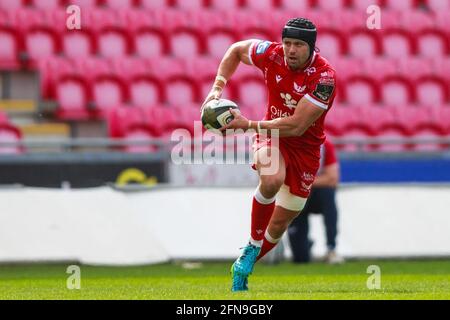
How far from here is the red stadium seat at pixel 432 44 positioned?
18.8 metres

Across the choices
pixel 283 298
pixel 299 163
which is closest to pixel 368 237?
pixel 299 163

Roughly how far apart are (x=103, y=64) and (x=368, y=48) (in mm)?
4352

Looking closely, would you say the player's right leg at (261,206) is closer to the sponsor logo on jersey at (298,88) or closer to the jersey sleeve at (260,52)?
the sponsor logo on jersey at (298,88)

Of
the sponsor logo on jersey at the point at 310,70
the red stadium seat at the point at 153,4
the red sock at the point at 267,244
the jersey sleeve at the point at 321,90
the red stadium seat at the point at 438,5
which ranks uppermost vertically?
the red stadium seat at the point at 153,4

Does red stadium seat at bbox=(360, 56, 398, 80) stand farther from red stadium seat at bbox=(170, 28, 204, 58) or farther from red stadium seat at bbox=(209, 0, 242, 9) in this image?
red stadium seat at bbox=(170, 28, 204, 58)

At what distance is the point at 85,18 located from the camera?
56.8ft

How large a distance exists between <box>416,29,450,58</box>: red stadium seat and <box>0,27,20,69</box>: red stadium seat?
6367mm

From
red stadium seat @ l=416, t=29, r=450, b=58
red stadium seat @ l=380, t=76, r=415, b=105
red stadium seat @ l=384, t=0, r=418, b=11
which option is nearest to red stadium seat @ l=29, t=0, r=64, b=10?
red stadium seat @ l=380, t=76, r=415, b=105

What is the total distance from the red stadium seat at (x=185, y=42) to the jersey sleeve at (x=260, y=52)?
846 cm

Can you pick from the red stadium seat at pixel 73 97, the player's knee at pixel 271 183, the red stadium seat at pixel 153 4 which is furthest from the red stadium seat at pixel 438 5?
the player's knee at pixel 271 183

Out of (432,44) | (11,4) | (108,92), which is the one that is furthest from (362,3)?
(11,4)

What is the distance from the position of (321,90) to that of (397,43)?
10.2 meters

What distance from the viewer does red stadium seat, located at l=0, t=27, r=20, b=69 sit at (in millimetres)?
16500
